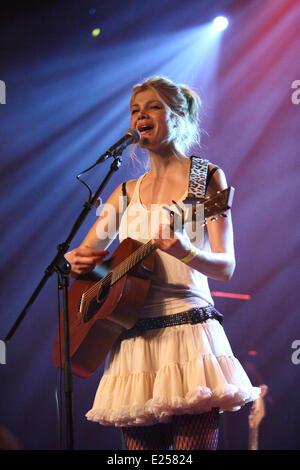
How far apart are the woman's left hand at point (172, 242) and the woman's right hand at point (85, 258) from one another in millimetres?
520

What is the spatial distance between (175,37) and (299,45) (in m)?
1.21

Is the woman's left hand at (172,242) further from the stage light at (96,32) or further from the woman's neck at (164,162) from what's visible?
the stage light at (96,32)

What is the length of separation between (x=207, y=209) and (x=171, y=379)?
2.09 ft

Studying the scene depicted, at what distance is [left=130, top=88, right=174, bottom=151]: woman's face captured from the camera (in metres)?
2.24

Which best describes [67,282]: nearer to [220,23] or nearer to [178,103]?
[178,103]

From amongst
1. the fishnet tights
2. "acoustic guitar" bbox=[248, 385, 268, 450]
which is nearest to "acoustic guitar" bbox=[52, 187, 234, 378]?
the fishnet tights

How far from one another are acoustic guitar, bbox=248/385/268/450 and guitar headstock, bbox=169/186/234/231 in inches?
107

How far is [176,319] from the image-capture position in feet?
6.11

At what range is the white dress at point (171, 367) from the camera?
5.47 ft

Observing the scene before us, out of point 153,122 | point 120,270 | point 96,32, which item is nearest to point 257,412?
point 120,270

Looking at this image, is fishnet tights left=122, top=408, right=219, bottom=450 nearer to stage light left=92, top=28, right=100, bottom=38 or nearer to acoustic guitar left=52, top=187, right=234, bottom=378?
acoustic guitar left=52, top=187, right=234, bottom=378

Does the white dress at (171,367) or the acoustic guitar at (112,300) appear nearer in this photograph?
the white dress at (171,367)

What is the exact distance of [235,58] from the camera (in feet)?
15.9

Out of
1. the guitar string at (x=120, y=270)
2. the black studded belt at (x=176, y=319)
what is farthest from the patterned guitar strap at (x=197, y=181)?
the black studded belt at (x=176, y=319)
